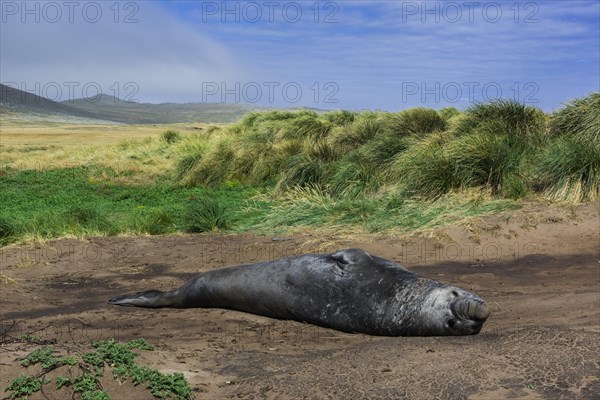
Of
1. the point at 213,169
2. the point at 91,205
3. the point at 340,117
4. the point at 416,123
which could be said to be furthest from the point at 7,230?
the point at 340,117

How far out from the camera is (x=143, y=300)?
28.3 ft

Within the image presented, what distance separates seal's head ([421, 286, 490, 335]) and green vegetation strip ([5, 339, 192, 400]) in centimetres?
248

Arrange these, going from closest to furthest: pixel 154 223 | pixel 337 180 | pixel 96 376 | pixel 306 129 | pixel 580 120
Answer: pixel 96 376 → pixel 154 223 → pixel 337 180 → pixel 580 120 → pixel 306 129

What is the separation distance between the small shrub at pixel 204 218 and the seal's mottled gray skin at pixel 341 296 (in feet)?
14.9

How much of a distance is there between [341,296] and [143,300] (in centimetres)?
239

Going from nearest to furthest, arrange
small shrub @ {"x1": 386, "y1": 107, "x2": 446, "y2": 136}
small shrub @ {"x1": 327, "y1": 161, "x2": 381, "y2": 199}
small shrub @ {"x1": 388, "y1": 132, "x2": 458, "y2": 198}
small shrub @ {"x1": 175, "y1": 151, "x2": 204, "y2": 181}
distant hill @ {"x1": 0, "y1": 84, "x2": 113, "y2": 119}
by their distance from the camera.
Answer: small shrub @ {"x1": 388, "y1": 132, "x2": 458, "y2": 198} < small shrub @ {"x1": 327, "y1": 161, "x2": 381, "y2": 199} < small shrub @ {"x1": 386, "y1": 107, "x2": 446, "y2": 136} < small shrub @ {"x1": 175, "y1": 151, "x2": 204, "y2": 181} < distant hill @ {"x1": 0, "y1": 84, "x2": 113, "y2": 119}

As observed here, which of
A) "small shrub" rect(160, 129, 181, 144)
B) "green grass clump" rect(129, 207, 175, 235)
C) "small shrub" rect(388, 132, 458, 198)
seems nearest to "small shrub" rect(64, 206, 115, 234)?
"green grass clump" rect(129, 207, 175, 235)

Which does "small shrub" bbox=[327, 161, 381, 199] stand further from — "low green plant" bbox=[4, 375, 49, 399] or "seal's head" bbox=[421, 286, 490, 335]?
"low green plant" bbox=[4, 375, 49, 399]

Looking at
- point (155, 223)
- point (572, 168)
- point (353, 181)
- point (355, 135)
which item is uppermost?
point (355, 135)

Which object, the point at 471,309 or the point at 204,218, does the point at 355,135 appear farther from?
the point at 471,309

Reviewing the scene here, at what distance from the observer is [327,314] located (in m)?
7.55

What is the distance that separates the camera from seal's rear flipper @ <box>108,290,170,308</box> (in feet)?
28.2

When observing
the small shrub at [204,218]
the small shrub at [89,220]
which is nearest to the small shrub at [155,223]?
the small shrub at [204,218]

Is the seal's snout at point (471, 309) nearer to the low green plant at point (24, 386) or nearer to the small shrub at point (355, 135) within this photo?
the low green plant at point (24, 386)
